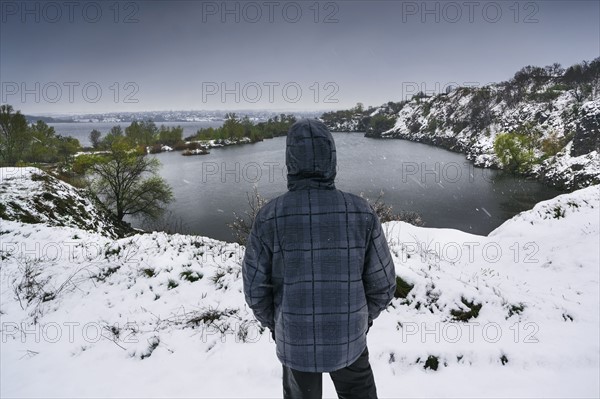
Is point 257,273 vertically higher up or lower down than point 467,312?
higher up

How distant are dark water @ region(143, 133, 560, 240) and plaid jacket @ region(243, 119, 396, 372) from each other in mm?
27179

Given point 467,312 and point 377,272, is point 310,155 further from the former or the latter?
point 467,312

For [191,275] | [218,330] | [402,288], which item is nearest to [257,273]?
[218,330]

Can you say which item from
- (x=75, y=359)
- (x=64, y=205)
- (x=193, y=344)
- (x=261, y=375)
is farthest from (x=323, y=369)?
(x=64, y=205)

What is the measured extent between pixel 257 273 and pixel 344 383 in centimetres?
102

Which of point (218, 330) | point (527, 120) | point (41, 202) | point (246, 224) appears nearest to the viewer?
point (218, 330)

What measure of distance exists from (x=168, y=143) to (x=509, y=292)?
9814cm

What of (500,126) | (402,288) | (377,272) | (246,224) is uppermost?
(500,126)

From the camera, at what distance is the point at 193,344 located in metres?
4.15

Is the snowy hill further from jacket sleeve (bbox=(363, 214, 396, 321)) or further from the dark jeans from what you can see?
the dark jeans

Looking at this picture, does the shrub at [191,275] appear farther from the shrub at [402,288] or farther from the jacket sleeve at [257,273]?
the jacket sleeve at [257,273]

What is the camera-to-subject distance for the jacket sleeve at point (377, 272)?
1956 millimetres

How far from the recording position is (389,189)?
138 feet

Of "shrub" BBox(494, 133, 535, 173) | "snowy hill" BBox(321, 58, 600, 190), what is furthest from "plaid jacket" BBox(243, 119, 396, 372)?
"shrub" BBox(494, 133, 535, 173)
